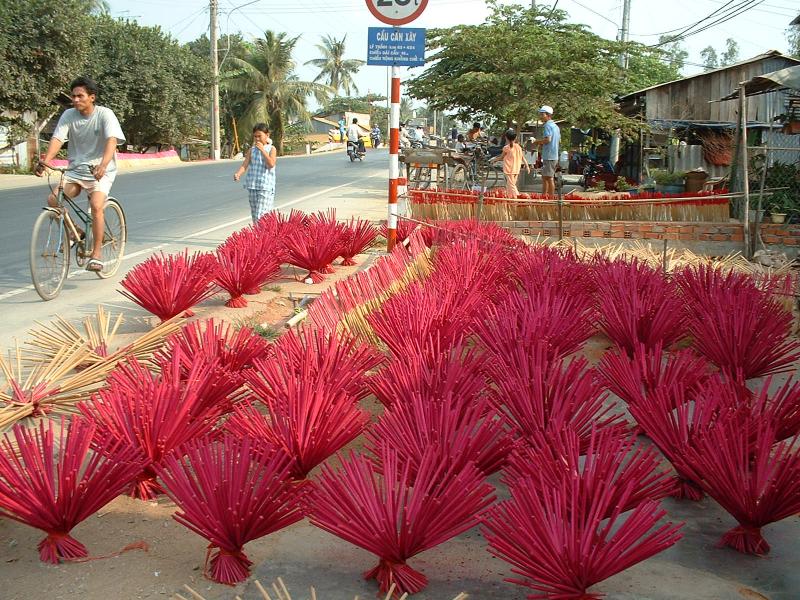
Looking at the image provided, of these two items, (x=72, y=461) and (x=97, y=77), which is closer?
(x=72, y=461)

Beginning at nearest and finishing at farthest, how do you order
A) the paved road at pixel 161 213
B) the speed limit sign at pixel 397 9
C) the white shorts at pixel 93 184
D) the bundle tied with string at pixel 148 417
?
the bundle tied with string at pixel 148 417 < the paved road at pixel 161 213 < the white shorts at pixel 93 184 < the speed limit sign at pixel 397 9

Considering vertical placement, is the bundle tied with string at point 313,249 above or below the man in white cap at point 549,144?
below

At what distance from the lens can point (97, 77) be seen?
103 feet

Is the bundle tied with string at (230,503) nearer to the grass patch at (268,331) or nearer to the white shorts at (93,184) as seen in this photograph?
the grass patch at (268,331)

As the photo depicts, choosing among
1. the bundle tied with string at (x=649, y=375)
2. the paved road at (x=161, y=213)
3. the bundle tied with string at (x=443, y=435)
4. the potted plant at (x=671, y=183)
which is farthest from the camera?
the potted plant at (x=671, y=183)

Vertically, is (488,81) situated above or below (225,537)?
above

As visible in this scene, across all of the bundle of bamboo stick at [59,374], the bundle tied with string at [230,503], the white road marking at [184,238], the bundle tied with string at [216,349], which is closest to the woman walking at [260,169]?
the white road marking at [184,238]

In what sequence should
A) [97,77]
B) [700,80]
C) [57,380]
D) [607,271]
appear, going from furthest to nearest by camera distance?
1. [97,77]
2. [700,80]
3. [607,271]
4. [57,380]

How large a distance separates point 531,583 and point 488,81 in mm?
15796

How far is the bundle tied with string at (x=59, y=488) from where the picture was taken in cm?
255

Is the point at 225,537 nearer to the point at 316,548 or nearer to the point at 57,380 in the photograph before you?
the point at 316,548

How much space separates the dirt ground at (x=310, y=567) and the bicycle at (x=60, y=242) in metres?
4.29

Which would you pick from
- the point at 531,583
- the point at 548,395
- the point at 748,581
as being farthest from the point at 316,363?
the point at 748,581

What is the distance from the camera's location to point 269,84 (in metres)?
49.2
